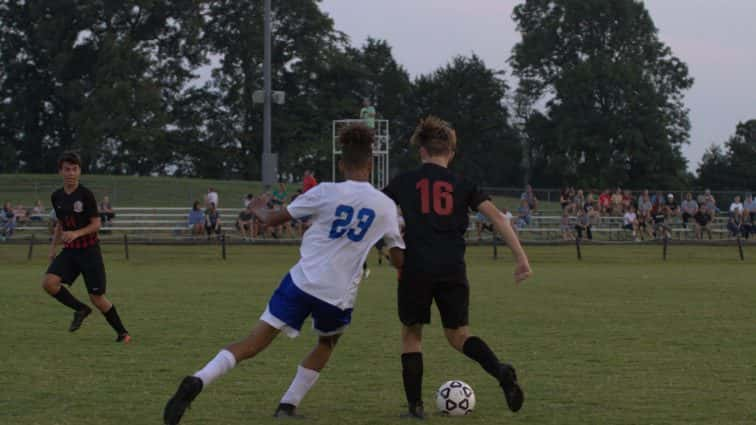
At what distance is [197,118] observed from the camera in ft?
230

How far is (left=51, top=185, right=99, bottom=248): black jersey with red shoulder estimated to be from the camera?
36.2 feet

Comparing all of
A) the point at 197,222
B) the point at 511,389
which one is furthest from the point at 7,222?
the point at 511,389

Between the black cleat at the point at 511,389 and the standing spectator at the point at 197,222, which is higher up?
the standing spectator at the point at 197,222

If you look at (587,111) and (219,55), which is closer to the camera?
(219,55)

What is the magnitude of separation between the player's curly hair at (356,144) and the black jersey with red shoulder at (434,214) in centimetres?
43

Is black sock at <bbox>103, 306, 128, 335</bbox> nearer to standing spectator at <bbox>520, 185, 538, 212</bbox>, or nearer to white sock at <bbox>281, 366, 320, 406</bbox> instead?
white sock at <bbox>281, 366, 320, 406</bbox>

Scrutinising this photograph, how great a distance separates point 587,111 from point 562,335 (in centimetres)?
6485

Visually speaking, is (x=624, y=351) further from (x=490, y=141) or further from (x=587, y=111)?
(x=490, y=141)

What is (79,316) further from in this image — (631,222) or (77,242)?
(631,222)

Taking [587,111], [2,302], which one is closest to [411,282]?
[2,302]

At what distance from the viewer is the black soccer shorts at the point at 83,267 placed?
1112 centimetres

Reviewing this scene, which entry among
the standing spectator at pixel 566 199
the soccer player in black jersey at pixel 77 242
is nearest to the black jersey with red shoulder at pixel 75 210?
the soccer player in black jersey at pixel 77 242

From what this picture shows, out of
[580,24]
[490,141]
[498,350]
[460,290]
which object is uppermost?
[580,24]

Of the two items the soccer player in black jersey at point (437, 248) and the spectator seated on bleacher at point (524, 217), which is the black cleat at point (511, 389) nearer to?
the soccer player in black jersey at point (437, 248)
